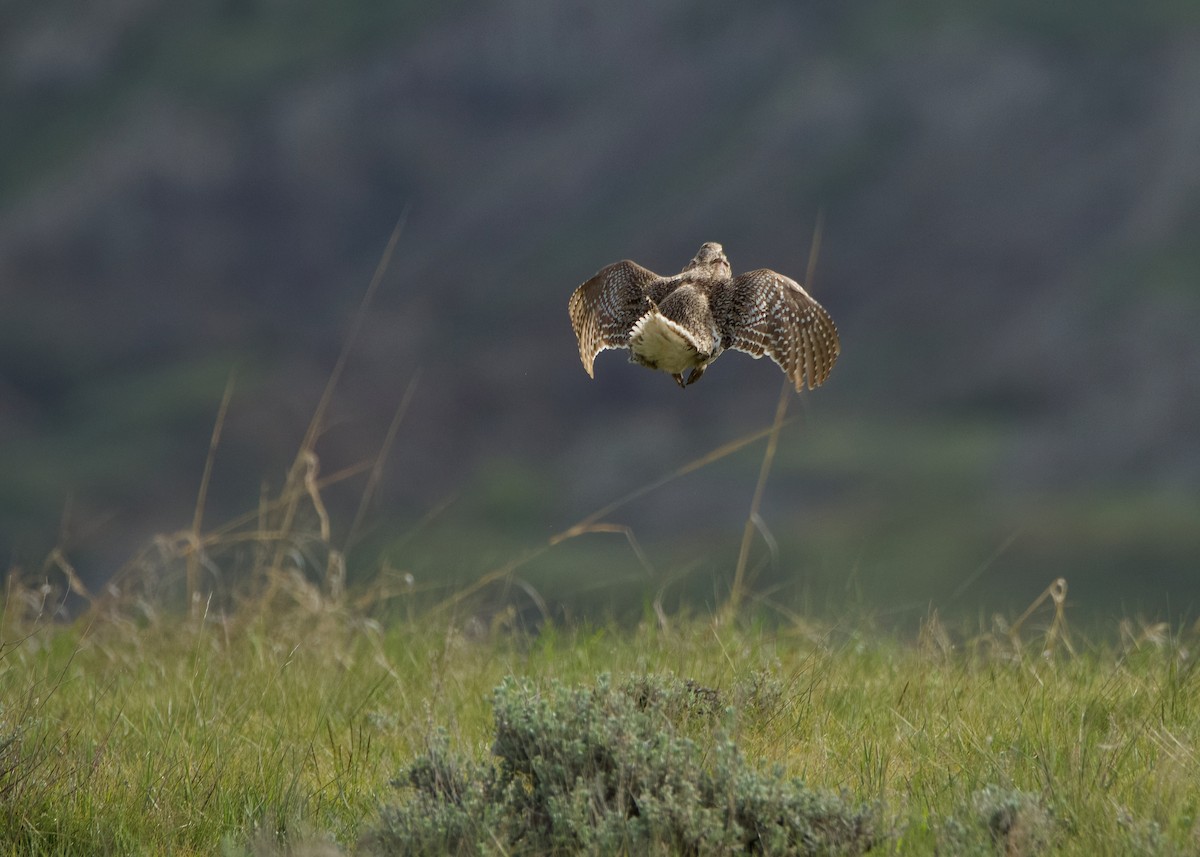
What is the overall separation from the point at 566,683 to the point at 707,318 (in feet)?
6.06

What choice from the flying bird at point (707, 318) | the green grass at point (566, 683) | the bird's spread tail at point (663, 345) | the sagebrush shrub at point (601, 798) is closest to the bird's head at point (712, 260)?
the flying bird at point (707, 318)

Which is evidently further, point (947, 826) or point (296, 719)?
point (296, 719)

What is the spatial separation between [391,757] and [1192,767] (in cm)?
291

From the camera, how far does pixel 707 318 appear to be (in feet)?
16.6

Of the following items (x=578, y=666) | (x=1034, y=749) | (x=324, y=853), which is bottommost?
(x=578, y=666)

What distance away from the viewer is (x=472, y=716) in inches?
218

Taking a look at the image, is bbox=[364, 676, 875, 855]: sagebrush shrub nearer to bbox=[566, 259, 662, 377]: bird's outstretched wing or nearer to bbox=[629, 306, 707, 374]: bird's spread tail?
bbox=[629, 306, 707, 374]: bird's spread tail

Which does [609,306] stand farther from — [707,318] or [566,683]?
[566,683]

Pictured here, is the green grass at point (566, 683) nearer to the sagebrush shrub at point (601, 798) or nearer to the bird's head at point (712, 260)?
the sagebrush shrub at point (601, 798)

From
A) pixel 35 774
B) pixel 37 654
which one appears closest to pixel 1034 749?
pixel 35 774

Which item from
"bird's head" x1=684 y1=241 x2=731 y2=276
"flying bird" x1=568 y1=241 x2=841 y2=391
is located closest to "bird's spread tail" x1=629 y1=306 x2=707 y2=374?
"flying bird" x1=568 y1=241 x2=841 y2=391

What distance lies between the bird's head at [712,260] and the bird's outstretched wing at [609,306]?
10.4 inches

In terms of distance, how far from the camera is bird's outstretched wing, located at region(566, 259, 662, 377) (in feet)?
17.7

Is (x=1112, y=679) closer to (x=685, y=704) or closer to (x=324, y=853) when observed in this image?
(x=685, y=704)
